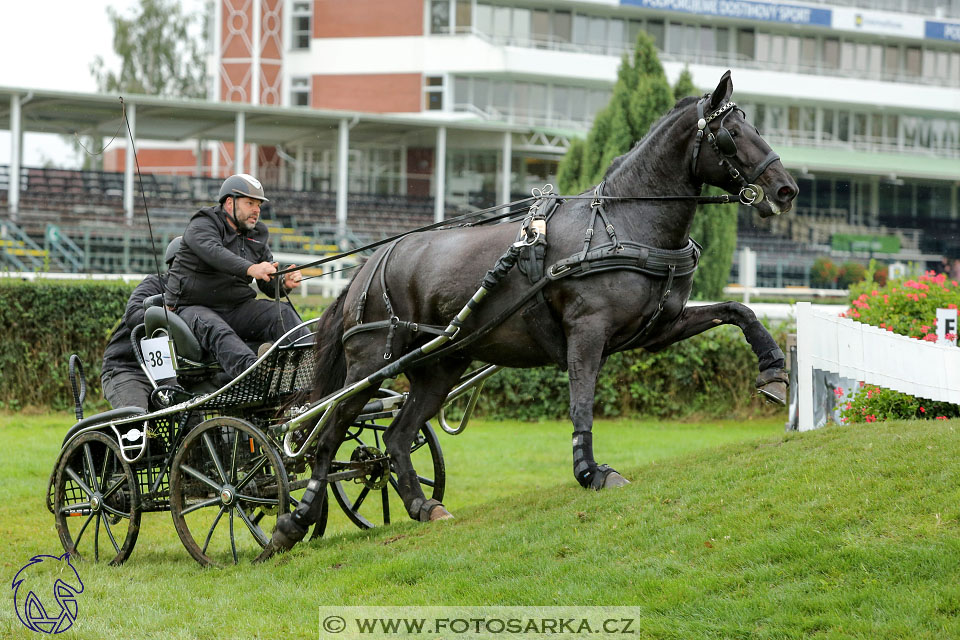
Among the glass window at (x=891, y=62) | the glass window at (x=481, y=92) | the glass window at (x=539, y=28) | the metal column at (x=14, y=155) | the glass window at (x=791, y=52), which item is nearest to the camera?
the metal column at (x=14, y=155)

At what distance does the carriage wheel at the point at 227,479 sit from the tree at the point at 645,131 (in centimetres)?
1432

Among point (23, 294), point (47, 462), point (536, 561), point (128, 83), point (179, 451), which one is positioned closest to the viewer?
point (536, 561)

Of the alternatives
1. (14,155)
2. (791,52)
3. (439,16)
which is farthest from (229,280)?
(791,52)

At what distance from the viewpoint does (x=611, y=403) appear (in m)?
13.2

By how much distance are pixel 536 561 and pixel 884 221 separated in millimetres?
43555

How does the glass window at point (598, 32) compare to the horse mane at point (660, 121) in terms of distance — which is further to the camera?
the glass window at point (598, 32)

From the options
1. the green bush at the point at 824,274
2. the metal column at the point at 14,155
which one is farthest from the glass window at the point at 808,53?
the metal column at the point at 14,155

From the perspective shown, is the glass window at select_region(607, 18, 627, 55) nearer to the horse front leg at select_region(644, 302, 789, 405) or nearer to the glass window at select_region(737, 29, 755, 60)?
the glass window at select_region(737, 29, 755, 60)

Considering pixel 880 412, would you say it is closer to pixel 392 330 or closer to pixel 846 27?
pixel 392 330

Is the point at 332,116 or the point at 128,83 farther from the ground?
the point at 128,83

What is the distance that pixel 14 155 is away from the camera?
2841cm

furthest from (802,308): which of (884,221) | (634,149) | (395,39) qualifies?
(884,221)

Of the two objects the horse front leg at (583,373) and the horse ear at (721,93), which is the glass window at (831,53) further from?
the horse front leg at (583,373)

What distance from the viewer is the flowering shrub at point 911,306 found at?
8.66 meters
